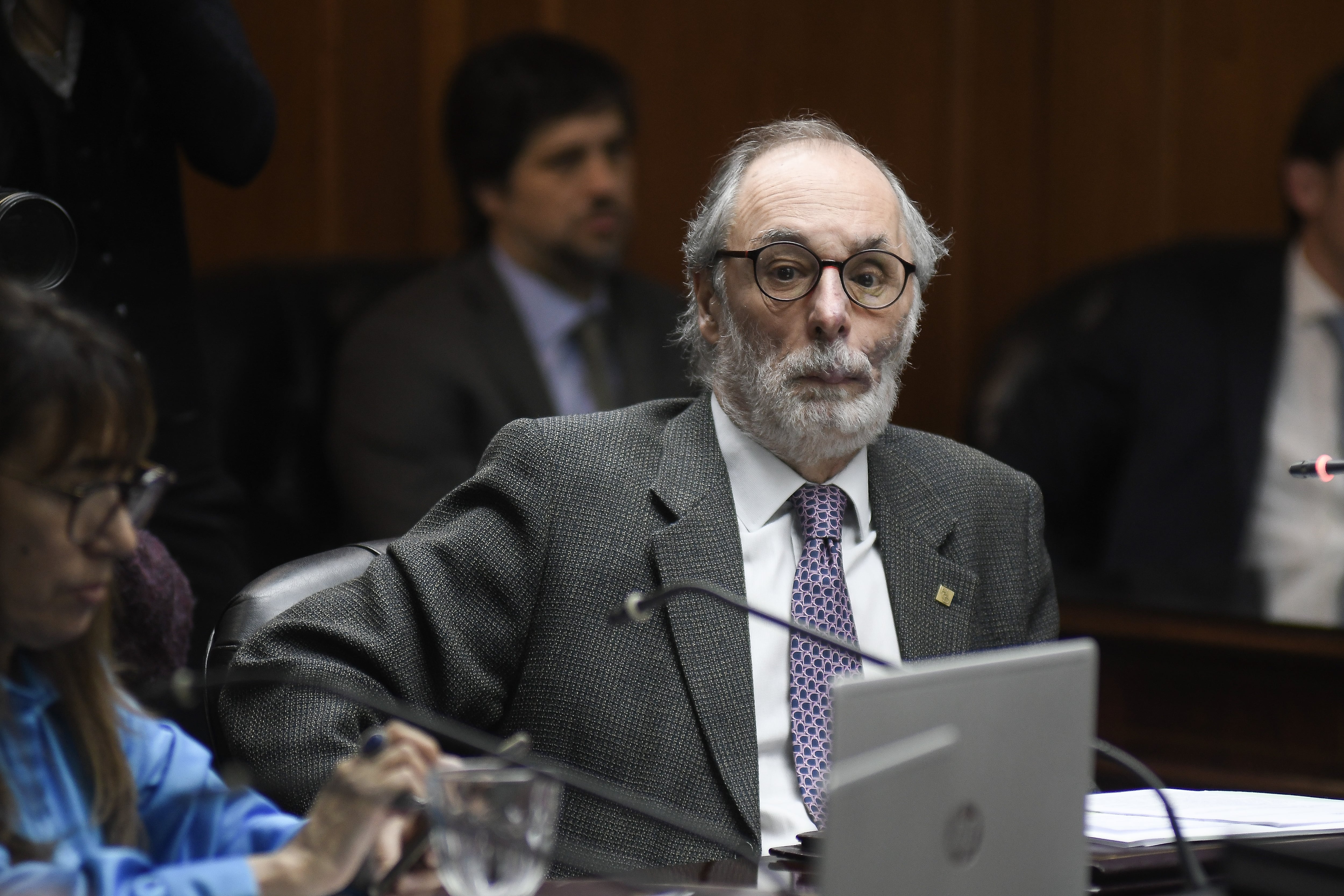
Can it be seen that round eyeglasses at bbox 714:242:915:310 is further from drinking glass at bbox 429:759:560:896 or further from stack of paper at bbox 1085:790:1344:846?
drinking glass at bbox 429:759:560:896

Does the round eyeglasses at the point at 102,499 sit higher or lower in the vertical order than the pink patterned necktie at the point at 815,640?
higher

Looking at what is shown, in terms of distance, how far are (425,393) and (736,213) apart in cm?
137

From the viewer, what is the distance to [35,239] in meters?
1.36

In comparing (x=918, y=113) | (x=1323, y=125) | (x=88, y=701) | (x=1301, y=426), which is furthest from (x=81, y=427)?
(x=918, y=113)

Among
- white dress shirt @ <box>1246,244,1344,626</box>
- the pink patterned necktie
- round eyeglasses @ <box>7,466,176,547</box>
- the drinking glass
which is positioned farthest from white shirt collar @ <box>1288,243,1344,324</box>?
round eyeglasses @ <box>7,466,176,547</box>

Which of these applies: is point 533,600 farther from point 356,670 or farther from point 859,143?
point 859,143

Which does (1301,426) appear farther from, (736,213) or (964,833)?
(964,833)

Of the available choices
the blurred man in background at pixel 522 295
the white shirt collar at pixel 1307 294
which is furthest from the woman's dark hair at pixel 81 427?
the white shirt collar at pixel 1307 294

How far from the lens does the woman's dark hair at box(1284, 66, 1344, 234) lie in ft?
10.8

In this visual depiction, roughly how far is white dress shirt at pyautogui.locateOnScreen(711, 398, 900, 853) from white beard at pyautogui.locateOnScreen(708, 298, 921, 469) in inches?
1.1

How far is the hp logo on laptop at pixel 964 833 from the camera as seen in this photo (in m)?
0.98

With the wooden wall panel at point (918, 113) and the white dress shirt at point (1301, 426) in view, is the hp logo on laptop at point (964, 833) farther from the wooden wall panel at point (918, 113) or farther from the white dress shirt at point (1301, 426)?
the wooden wall panel at point (918, 113)

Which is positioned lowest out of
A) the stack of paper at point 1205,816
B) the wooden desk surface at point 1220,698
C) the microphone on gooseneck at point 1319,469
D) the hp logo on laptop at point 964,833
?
the wooden desk surface at point 1220,698

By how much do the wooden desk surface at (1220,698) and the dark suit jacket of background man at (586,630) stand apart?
801 millimetres
